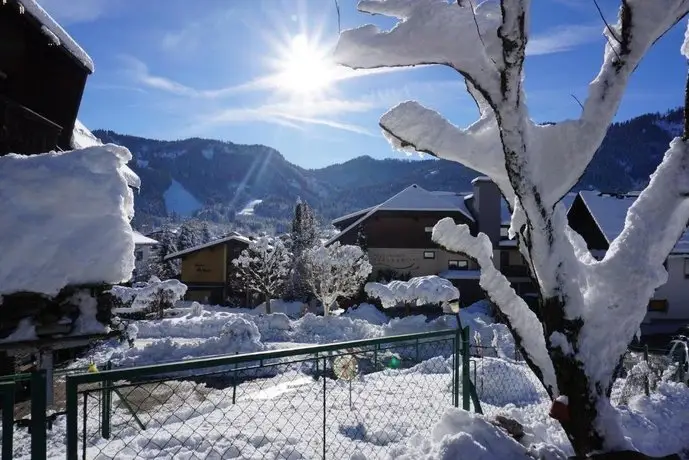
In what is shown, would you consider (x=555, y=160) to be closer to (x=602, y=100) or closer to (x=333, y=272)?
(x=602, y=100)

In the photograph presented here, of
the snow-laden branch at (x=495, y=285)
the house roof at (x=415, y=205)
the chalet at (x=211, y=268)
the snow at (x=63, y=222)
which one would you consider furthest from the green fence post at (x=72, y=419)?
the chalet at (x=211, y=268)

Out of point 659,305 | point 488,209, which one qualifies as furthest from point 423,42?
point 488,209

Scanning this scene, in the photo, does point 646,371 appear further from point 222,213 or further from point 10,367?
point 222,213

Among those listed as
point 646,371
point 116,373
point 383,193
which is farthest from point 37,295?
point 383,193

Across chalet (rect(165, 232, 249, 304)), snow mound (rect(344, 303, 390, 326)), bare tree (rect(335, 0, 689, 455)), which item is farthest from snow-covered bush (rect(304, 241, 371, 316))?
bare tree (rect(335, 0, 689, 455))

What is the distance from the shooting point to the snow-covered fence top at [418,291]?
24828 millimetres

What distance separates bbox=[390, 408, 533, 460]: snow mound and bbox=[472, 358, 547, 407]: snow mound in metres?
5.94

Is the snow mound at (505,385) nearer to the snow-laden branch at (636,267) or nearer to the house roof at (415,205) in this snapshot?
the snow-laden branch at (636,267)

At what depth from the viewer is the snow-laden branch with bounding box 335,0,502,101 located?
318 centimetres

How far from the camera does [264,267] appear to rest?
30.9 m

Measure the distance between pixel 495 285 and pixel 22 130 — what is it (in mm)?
8000

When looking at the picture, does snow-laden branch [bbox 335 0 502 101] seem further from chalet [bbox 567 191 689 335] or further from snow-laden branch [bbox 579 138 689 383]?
chalet [bbox 567 191 689 335]

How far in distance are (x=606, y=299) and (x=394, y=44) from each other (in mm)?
2571

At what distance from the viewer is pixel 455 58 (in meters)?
3.34
